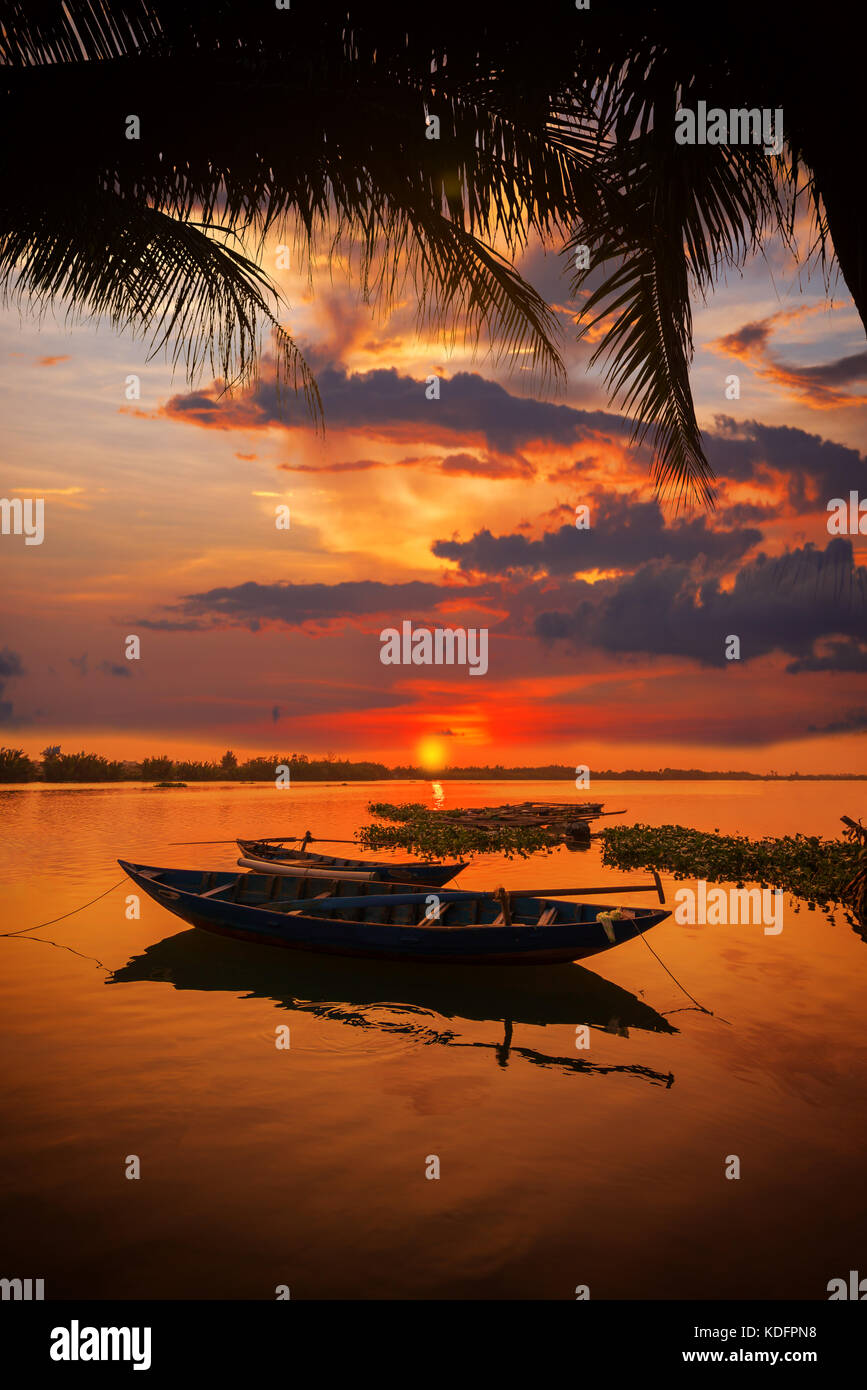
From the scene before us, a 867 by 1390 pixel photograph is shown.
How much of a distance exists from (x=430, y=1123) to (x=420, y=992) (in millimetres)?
4744

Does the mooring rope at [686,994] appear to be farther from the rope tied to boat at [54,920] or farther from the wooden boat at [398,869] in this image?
the rope tied to boat at [54,920]

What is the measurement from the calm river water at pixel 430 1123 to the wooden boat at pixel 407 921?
2.66ft

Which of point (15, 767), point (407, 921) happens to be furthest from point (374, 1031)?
point (15, 767)

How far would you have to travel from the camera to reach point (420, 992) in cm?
1334

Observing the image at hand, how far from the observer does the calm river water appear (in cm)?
621

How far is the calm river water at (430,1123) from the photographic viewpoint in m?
6.21

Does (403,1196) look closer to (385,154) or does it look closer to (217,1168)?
(217,1168)

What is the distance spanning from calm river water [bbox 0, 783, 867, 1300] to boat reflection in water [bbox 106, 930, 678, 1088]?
0.07 meters

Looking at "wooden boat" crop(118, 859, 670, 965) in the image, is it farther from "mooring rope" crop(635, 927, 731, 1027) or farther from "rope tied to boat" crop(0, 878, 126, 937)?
"rope tied to boat" crop(0, 878, 126, 937)

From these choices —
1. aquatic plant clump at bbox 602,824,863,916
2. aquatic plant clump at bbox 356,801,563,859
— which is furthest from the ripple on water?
aquatic plant clump at bbox 356,801,563,859

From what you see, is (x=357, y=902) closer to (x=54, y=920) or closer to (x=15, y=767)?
(x=54, y=920)

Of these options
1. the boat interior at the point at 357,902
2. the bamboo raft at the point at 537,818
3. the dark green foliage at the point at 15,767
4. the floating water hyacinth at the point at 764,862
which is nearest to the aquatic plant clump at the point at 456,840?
the bamboo raft at the point at 537,818
